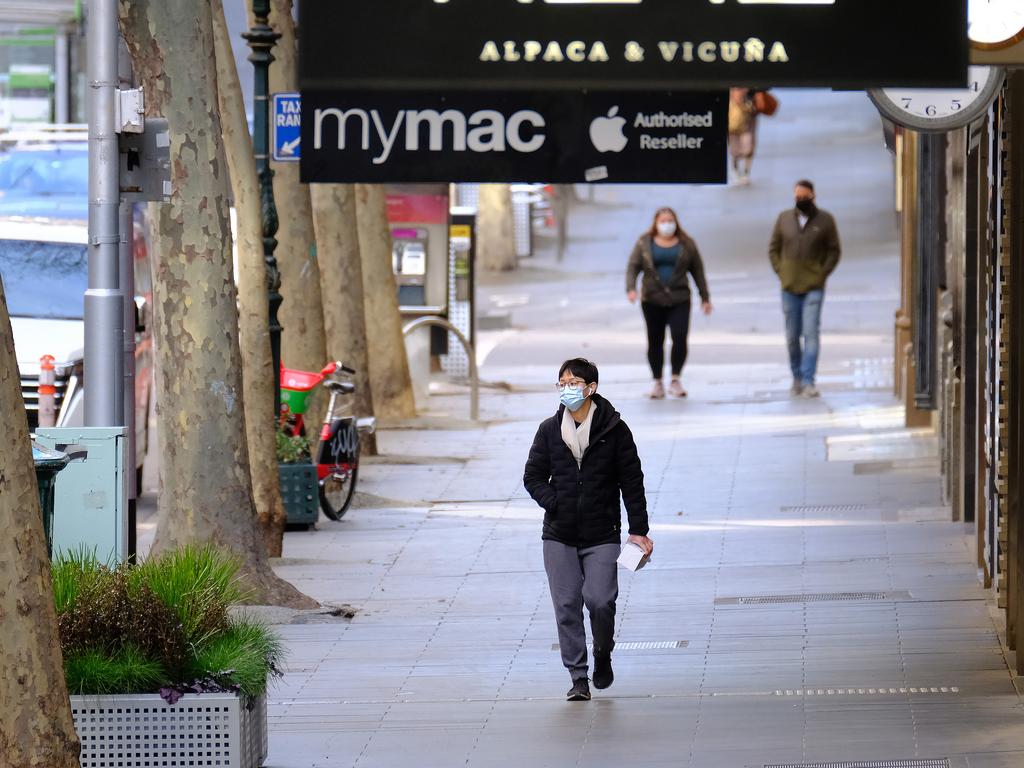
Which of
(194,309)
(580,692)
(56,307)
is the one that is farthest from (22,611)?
(56,307)

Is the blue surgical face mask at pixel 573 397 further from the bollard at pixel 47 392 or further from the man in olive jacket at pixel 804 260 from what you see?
the man in olive jacket at pixel 804 260

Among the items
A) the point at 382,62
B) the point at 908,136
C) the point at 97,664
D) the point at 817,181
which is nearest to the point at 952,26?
the point at 382,62

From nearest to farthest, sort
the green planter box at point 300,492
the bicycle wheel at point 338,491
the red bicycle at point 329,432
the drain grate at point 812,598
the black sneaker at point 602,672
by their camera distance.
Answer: the black sneaker at point 602,672 < the drain grate at point 812,598 < the green planter box at point 300,492 < the red bicycle at point 329,432 < the bicycle wheel at point 338,491

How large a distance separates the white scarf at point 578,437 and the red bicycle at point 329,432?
201 inches

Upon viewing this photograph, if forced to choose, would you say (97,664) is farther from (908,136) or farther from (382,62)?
(908,136)

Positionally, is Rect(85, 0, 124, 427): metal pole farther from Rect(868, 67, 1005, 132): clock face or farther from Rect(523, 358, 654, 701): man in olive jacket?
Rect(868, 67, 1005, 132): clock face

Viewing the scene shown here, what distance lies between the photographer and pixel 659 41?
6285mm

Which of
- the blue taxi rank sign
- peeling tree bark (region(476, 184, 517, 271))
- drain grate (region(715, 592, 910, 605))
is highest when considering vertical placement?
peeling tree bark (region(476, 184, 517, 271))

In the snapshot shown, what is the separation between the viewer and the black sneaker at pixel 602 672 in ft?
31.9

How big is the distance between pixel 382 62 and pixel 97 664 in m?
2.61

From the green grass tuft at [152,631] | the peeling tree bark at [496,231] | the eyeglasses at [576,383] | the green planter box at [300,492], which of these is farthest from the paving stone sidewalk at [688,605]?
the peeling tree bark at [496,231]

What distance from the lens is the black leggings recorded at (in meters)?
21.3

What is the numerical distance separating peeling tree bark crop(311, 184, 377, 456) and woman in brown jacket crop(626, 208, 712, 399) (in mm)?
3490

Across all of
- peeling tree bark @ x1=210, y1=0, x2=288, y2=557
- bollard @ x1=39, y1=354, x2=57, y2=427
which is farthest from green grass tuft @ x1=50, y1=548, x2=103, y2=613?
bollard @ x1=39, y1=354, x2=57, y2=427
